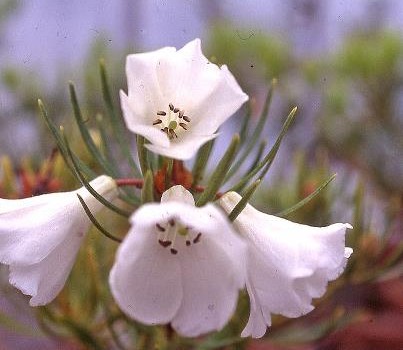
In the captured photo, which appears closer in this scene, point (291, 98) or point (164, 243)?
point (164, 243)

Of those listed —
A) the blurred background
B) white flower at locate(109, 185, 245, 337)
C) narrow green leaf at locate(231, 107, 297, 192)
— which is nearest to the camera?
white flower at locate(109, 185, 245, 337)

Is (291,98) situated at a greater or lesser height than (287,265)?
lesser

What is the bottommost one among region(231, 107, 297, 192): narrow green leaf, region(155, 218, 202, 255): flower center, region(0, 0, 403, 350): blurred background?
region(0, 0, 403, 350): blurred background

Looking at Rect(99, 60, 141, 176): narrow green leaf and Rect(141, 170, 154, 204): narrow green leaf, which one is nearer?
Rect(141, 170, 154, 204): narrow green leaf

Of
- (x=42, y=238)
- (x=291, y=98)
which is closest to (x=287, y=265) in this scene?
(x=42, y=238)

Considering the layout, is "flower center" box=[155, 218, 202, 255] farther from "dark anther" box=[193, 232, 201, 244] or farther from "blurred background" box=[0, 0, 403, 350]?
"blurred background" box=[0, 0, 403, 350]

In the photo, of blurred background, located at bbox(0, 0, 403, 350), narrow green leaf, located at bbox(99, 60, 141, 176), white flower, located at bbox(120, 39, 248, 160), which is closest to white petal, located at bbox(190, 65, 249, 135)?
white flower, located at bbox(120, 39, 248, 160)

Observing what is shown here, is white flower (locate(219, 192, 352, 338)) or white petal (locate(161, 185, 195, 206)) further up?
white petal (locate(161, 185, 195, 206))

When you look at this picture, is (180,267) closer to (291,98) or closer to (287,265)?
(287,265)
